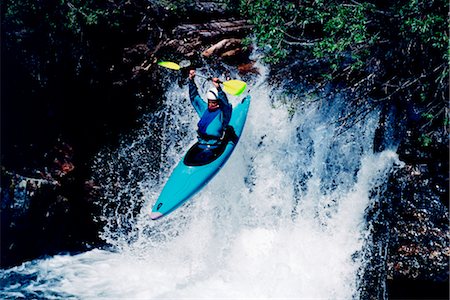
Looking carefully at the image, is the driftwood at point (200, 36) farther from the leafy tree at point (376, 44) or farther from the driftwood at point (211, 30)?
the leafy tree at point (376, 44)

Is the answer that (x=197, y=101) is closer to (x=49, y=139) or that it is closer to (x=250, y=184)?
(x=250, y=184)

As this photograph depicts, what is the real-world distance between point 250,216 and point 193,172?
1.21 meters

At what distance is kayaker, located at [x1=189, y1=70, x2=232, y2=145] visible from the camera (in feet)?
16.4

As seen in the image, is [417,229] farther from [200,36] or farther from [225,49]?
[200,36]

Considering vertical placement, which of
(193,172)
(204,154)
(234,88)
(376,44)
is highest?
(376,44)

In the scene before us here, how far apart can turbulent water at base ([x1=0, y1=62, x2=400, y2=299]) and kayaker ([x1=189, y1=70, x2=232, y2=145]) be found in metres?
0.72

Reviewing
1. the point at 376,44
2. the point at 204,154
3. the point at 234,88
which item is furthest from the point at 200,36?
the point at 376,44

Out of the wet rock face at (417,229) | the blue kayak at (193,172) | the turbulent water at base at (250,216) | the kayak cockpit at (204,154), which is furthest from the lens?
the turbulent water at base at (250,216)

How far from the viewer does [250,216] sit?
19.2 feet

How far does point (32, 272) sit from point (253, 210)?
3.29 meters

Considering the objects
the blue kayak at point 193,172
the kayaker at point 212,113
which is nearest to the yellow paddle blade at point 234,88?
the kayaker at point 212,113

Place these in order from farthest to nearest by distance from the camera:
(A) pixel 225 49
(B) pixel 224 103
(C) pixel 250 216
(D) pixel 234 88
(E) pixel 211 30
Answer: (E) pixel 211 30 → (A) pixel 225 49 → (C) pixel 250 216 → (D) pixel 234 88 → (B) pixel 224 103

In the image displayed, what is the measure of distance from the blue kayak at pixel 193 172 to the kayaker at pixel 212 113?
0.13m

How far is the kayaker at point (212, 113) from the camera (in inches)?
196
